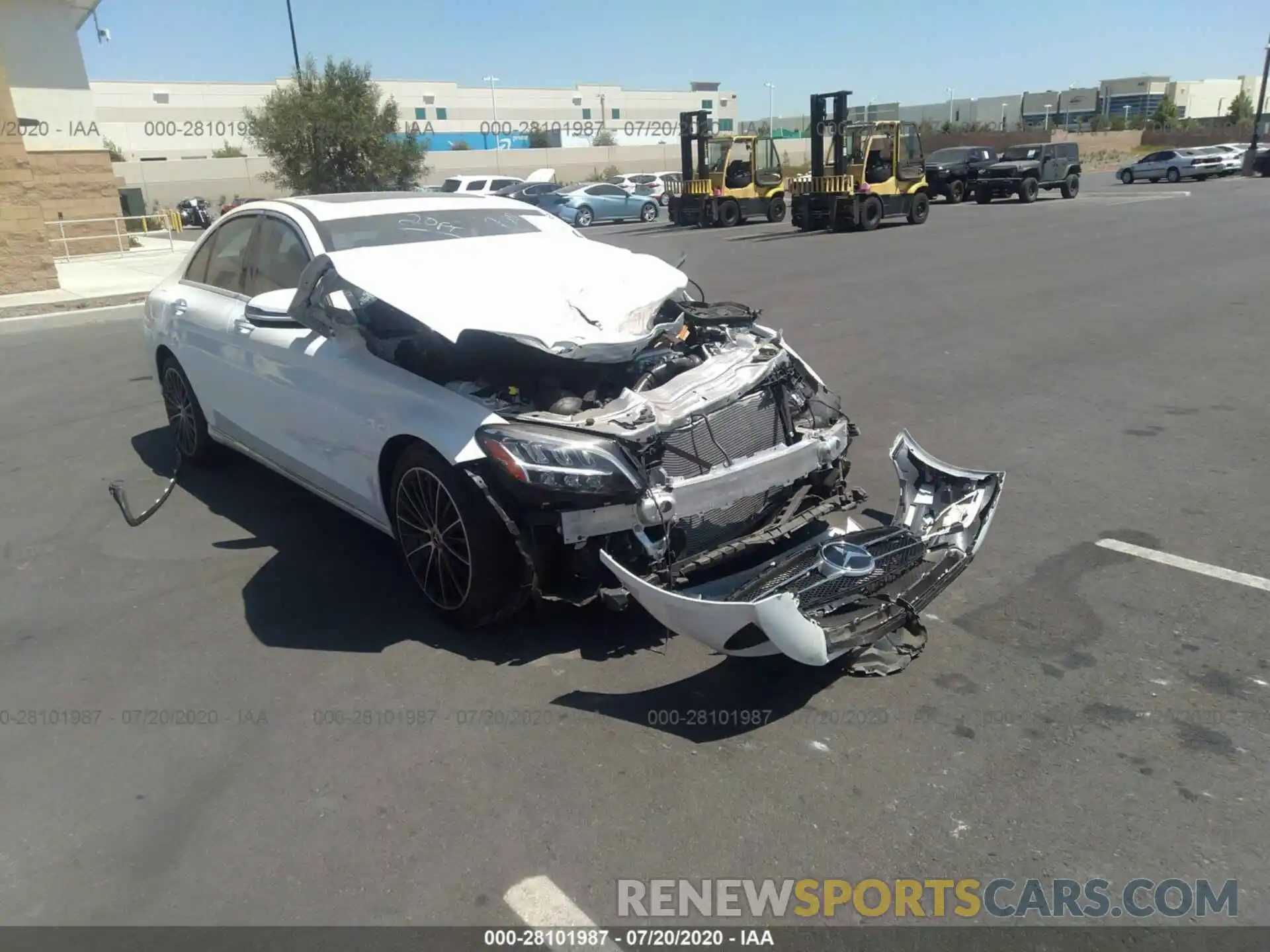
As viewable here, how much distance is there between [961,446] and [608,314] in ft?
10.8

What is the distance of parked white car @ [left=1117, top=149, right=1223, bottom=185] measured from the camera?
43.0 meters

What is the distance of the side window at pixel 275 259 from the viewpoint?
515 centimetres

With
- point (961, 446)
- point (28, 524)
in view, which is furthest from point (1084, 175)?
point (28, 524)

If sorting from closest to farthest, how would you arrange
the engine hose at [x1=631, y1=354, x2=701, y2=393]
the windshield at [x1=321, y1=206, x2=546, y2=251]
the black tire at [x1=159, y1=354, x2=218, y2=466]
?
the engine hose at [x1=631, y1=354, x2=701, y2=393], the windshield at [x1=321, y1=206, x2=546, y2=251], the black tire at [x1=159, y1=354, x2=218, y2=466]

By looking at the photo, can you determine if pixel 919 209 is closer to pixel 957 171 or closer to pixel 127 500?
pixel 957 171

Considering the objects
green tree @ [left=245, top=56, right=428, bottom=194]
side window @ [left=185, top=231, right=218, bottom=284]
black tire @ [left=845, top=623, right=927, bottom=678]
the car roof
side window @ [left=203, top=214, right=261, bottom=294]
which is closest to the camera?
black tire @ [left=845, top=623, right=927, bottom=678]

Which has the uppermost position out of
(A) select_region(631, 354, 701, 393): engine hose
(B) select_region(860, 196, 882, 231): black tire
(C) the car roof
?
(C) the car roof

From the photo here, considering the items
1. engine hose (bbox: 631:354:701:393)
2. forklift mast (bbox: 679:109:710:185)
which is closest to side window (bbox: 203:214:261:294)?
engine hose (bbox: 631:354:701:393)

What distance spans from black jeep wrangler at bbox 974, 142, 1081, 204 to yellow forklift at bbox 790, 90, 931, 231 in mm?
8794

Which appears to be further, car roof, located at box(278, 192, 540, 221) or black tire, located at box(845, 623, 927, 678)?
car roof, located at box(278, 192, 540, 221)

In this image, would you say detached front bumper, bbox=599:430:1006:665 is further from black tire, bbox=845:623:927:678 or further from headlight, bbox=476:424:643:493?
headlight, bbox=476:424:643:493

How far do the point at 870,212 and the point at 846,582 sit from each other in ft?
75.5

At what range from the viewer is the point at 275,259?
534 cm

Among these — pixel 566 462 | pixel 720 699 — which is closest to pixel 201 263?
pixel 566 462
